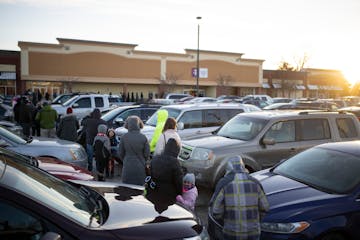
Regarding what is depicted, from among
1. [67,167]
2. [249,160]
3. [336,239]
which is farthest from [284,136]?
[67,167]

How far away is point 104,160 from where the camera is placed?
8.66 m

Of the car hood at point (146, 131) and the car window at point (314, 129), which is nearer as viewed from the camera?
the car window at point (314, 129)

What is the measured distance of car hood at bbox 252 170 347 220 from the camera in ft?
14.0

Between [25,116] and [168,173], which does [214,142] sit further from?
[25,116]

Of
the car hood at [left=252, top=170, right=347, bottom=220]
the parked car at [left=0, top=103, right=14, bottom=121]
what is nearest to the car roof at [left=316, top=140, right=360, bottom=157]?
the car hood at [left=252, top=170, right=347, bottom=220]

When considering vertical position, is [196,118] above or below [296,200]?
above

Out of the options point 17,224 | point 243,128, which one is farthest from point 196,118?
point 17,224

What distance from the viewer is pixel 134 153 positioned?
6.23 m

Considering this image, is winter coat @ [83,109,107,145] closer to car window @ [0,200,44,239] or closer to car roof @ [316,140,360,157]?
car roof @ [316,140,360,157]

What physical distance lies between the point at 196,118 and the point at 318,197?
20.7 feet

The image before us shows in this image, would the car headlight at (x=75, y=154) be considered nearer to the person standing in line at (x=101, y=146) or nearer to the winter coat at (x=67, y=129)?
the person standing in line at (x=101, y=146)

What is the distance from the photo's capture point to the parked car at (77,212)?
253 cm

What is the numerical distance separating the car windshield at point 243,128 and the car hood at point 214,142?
246 millimetres

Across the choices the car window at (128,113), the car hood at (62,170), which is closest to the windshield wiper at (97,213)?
the car hood at (62,170)
